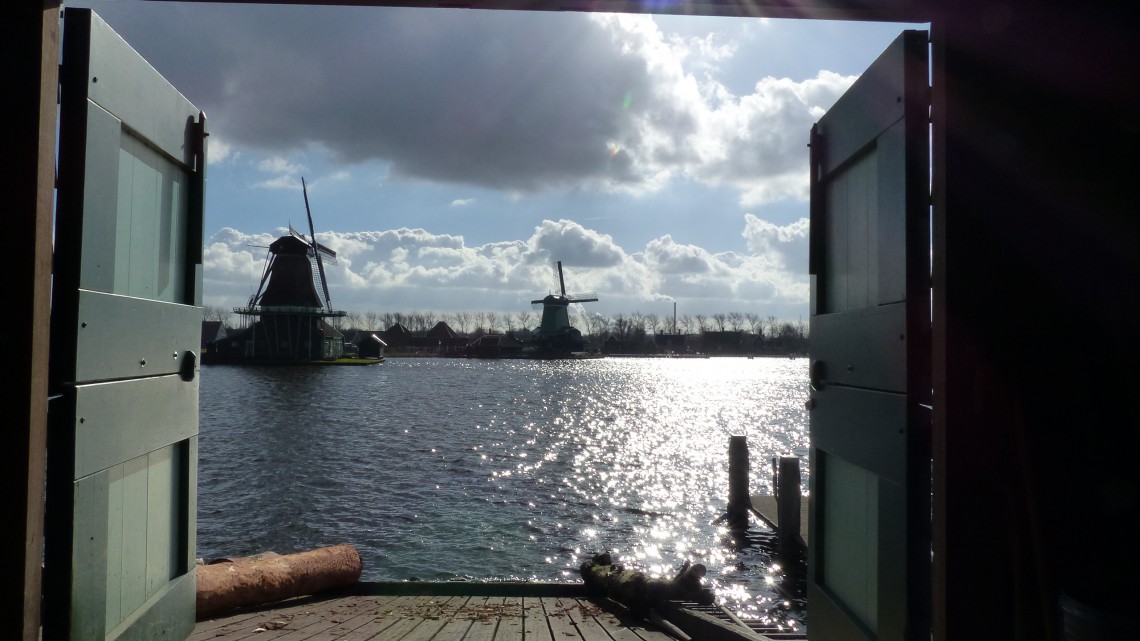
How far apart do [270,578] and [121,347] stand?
301 centimetres

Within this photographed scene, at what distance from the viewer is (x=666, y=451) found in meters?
24.2

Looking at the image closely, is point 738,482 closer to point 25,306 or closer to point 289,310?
point 25,306

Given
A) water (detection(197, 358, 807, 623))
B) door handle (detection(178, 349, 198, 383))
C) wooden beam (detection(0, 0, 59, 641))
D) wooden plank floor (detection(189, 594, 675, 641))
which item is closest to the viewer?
wooden beam (detection(0, 0, 59, 641))

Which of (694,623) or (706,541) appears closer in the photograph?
(694,623)

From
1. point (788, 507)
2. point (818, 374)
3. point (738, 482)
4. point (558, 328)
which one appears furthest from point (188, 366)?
point (558, 328)

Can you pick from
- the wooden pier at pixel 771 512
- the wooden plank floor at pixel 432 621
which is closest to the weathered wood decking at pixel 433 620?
the wooden plank floor at pixel 432 621

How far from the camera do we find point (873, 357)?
2709 millimetres

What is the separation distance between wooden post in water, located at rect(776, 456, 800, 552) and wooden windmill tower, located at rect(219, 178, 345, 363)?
60.2 m

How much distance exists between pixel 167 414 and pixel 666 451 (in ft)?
72.2

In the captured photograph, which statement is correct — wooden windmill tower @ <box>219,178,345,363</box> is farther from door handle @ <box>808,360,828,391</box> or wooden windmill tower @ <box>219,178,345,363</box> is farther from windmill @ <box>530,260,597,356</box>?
door handle @ <box>808,360,828,391</box>

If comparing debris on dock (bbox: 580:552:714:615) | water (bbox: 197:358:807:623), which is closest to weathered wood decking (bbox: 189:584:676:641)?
debris on dock (bbox: 580:552:714:615)

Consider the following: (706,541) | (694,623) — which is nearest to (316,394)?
(706,541)

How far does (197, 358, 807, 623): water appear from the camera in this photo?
1179cm

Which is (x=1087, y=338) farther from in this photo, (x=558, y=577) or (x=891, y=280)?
(x=558, y=577)
